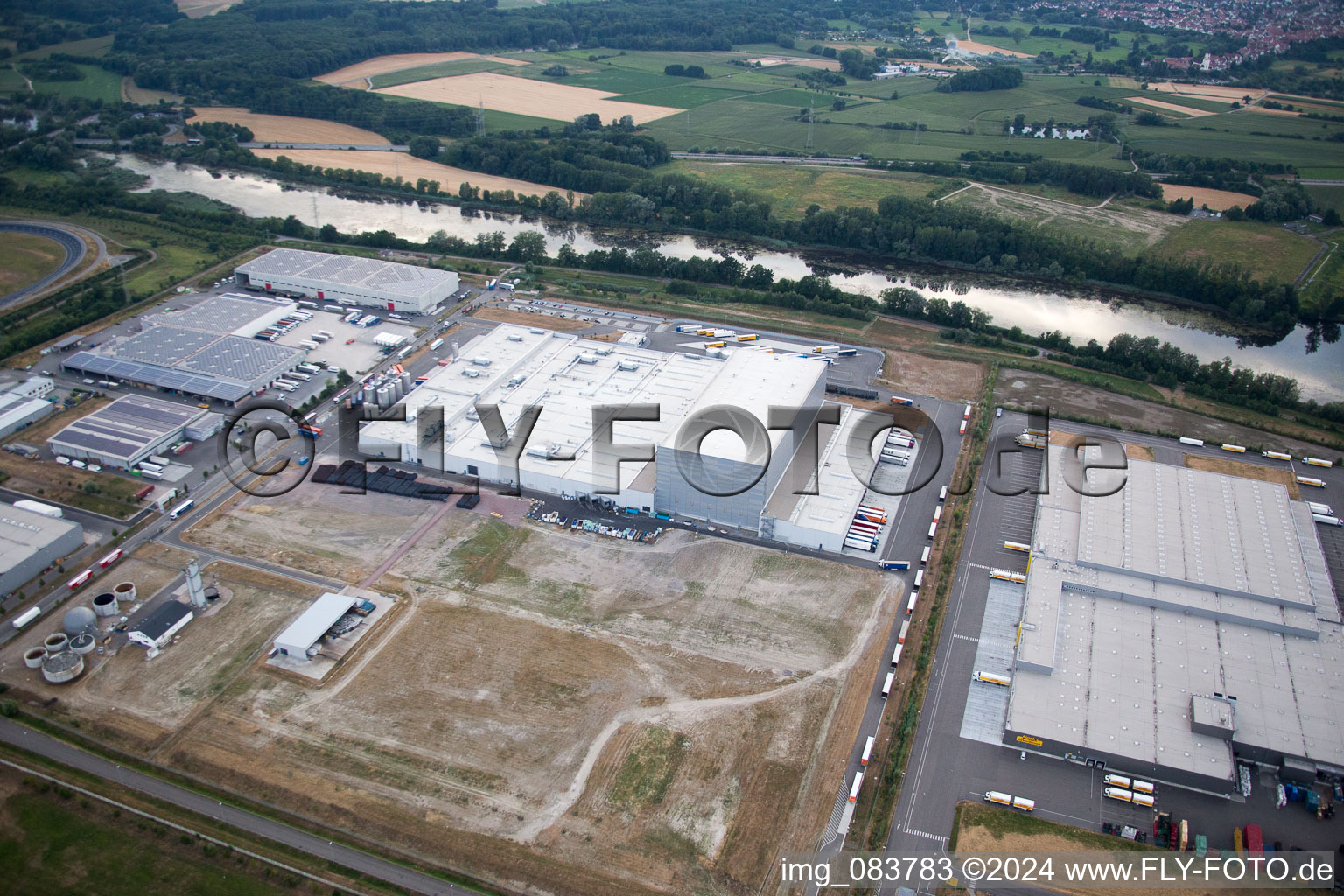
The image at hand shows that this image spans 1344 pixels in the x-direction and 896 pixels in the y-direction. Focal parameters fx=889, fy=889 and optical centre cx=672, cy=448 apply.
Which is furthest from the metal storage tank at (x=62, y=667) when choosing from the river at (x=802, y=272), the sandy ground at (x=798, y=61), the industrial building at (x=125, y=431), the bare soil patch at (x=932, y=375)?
the sandy ground at (x=798, y=61)

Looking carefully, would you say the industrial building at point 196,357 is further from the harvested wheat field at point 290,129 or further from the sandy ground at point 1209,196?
the sandy ground at point 1209,196

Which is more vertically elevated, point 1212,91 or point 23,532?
point 1212,91

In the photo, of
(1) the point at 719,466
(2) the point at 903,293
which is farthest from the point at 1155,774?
(2) the point at 903,293

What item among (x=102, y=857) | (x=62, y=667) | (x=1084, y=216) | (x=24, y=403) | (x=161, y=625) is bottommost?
(x=102, y=857)

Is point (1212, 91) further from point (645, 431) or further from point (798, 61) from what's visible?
point (645, 431)

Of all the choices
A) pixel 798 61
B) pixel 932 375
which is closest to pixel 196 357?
pixel 932 375

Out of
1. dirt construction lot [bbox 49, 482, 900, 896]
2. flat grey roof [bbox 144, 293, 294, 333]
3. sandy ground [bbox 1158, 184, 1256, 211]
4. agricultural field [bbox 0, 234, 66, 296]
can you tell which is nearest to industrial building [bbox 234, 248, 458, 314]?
flat grey roof [bbox 144, 293, 294, 333]

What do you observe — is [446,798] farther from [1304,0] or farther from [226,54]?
[1304,0]
